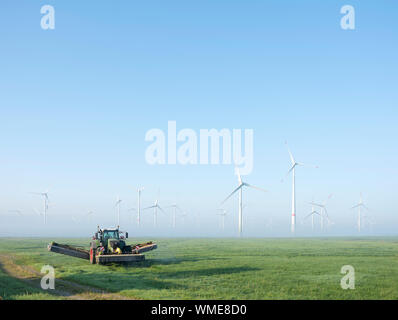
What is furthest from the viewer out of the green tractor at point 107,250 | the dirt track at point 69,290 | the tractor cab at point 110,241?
the tractor cab at point 110,241

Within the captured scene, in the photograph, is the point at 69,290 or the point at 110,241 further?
the point at 110,241

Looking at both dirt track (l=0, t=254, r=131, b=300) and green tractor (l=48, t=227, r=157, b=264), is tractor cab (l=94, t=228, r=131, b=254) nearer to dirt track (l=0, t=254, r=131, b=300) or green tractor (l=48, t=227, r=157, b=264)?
green tractor (l=48, t=227, r=157, b=264)

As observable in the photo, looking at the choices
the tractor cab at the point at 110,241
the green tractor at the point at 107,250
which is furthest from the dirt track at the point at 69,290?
the tractor cab at the point at 110,241

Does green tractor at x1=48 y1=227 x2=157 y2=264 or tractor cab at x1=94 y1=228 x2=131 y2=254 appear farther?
tractor cab at x1=94 y1=228 x2=131 y2=254

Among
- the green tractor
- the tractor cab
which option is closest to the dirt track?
the green tractor

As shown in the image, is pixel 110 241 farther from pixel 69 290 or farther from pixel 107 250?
pixel 69 290

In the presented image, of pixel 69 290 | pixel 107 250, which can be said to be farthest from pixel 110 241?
pixel 69 290

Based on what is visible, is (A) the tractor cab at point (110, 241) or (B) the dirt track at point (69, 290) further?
(A) the tractor cab at point (110, 241)

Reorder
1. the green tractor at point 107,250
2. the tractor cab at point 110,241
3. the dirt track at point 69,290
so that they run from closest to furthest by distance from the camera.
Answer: the dirt track at point 69,290 → the green tractor at point 107,250 → the tractor cab at point 110,241

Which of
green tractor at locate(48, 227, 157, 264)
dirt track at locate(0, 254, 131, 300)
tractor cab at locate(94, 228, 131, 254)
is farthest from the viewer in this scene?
tractor cab at locate(94, 228, 131, 254)

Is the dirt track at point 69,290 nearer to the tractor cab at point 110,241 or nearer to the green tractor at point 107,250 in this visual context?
the green tractor at point 107,250

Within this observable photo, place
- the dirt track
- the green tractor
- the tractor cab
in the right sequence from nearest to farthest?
the dirt track, the green tractor, the tractor cab
